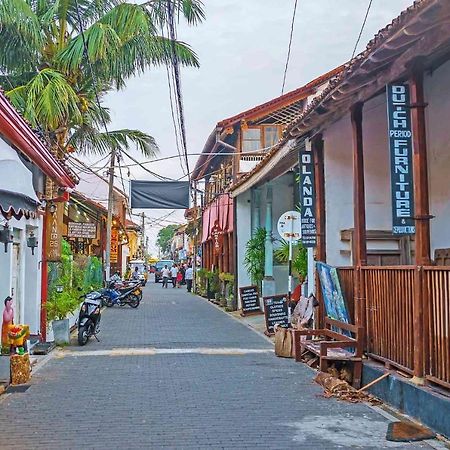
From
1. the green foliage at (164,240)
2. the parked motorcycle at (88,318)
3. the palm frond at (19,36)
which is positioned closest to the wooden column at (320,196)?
the parked motorcycle at (88,318)

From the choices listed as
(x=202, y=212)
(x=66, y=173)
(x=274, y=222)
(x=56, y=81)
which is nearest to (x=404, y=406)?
(x=66, y=173)

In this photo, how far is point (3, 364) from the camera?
933cm

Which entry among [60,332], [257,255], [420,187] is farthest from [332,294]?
[257,255]

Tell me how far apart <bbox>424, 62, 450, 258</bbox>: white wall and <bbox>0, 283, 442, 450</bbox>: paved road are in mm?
3133

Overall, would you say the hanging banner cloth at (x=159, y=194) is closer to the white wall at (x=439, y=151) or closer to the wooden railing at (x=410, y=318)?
the white wall at (x=439, y=151)

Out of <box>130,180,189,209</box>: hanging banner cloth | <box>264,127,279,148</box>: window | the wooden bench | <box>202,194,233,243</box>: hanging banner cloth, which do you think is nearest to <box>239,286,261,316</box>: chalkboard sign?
<box>130,180,189,209</box>: hanging banner cloth

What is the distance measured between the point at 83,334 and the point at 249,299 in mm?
7526

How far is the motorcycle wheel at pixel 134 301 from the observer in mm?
24969

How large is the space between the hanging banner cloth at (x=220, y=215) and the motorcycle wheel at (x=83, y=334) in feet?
36.1

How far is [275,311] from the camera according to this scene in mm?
15359

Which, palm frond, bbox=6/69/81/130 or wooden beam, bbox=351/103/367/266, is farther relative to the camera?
Result: palm frond, bbox=6/69/81/130

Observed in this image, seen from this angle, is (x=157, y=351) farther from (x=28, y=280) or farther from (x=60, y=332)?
(x=28, y=280)

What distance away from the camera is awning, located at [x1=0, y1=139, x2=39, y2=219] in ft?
22.8

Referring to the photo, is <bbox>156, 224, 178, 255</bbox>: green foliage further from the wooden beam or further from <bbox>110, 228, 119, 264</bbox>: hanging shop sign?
the wooden beam
